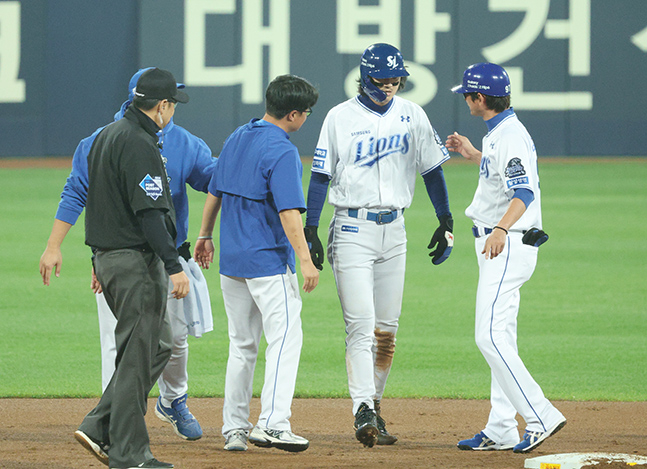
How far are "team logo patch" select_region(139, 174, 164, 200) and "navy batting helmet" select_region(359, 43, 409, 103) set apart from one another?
146 centimetres

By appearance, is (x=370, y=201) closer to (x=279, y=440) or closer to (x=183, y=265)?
(x=183, y=265)

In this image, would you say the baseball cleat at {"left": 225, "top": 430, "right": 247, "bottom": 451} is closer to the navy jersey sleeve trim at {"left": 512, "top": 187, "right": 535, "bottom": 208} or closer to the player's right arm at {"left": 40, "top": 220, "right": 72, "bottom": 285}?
the player's right arm at {"left": 40, "top": 220, "right": 72, "bottom": 285}

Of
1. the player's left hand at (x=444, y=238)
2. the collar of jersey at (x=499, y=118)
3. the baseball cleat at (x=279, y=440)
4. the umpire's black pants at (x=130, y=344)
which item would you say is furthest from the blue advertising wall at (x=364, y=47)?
the umpire's black pants at (x=130, y=344)

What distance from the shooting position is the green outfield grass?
659cm

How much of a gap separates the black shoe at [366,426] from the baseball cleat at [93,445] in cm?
124

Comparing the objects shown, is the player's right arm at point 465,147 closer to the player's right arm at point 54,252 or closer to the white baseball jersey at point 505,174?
the white baseball jersey at point 505,174

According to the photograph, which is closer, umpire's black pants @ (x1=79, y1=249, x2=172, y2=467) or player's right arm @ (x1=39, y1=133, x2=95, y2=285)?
umpire's black pants @ (x1=79, y1=249, x2=172, y2=467)

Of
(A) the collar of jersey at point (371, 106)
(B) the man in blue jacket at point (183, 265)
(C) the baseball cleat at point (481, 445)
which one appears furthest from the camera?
(A) the collar of jersey at point (371, 106)

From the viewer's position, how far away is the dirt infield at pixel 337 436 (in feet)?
14.7

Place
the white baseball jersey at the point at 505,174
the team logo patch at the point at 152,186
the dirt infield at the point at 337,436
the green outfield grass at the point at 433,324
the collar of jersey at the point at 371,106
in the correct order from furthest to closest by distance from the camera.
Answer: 1. the green outfield grass at the point at 433,324
2. the collar of jersey at the point at 371,106
3. the white baseball jersey at the point at 505,174
4. the dirt infield at the point at 337,436
5. the team logo patch at the point at 152,186

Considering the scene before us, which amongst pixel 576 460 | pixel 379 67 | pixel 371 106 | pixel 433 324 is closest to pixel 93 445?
pixel 576 460

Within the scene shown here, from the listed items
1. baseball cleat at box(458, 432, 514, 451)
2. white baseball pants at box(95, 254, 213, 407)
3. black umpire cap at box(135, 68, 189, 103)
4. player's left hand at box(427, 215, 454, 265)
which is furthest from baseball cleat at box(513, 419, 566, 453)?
black umpire cap at box(135, 68, 189, 103)

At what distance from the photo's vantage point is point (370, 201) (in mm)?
4992

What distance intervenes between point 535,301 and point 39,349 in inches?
192
